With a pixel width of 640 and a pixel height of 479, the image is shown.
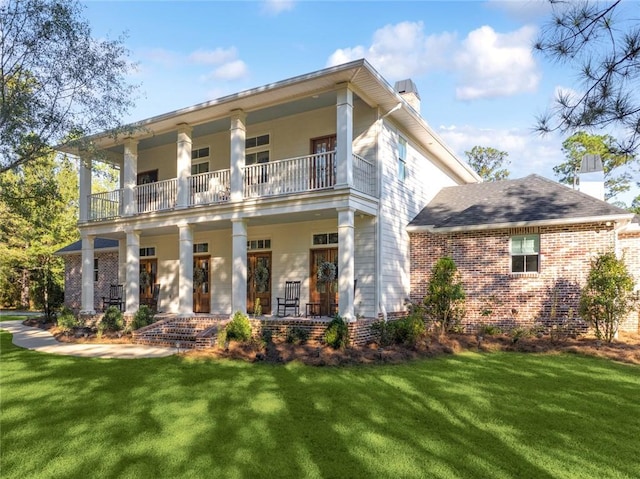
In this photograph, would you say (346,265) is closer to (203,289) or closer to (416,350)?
(416,350)

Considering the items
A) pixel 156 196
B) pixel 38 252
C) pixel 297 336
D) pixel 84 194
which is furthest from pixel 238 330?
pixel 38 252

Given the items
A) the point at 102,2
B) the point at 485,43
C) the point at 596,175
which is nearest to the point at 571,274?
the point at 596,175

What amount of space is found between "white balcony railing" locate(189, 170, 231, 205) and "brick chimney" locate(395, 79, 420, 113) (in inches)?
299

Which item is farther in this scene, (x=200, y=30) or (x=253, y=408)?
(x=200, y=30)

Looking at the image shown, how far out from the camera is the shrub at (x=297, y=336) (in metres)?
10.4

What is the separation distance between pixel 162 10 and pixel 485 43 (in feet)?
24.9

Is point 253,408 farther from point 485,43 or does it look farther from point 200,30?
point 200,30

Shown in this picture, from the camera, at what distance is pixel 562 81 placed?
4949 millimetres

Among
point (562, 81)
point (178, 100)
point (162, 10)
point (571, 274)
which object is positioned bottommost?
point (571, 274)

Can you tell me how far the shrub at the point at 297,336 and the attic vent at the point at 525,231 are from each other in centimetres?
654

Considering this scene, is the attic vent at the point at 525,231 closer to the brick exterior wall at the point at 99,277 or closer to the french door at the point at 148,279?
the french door at the point at 148,279

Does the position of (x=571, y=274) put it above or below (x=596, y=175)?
below

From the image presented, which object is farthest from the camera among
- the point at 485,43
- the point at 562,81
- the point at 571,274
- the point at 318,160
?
the point at 318,160

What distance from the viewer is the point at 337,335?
32.1ft
